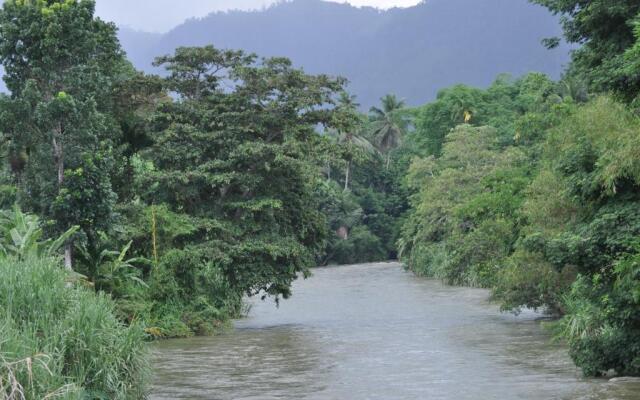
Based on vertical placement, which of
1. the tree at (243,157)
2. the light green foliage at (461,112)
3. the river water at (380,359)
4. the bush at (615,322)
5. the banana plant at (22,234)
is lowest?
the river water at (380,359)

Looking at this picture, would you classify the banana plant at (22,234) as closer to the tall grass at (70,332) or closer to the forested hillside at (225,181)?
the forested hillside at (225,181)

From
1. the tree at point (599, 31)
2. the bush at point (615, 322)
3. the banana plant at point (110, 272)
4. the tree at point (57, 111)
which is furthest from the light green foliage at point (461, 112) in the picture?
the bush at point (615, 322)

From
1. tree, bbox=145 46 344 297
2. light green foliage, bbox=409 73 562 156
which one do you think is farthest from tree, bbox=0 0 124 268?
light green foliage, bbox=409 73 562 156

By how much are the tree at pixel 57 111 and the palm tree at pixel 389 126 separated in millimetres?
70624

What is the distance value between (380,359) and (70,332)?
10342mm

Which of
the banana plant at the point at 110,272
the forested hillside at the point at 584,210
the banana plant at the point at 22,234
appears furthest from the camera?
the banana plant at the point at 110,272

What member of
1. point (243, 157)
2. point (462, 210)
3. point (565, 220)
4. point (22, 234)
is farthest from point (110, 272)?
point (462, 210)

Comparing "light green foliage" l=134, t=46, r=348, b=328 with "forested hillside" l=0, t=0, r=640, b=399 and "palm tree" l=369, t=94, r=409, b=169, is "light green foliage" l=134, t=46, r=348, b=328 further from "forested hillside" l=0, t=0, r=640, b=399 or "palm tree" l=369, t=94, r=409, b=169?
"palm tree" l=369, t=94, r=409, b=169

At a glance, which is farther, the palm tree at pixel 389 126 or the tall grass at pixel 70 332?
the palm tree at pixel 389 126

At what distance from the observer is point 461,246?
4131cm

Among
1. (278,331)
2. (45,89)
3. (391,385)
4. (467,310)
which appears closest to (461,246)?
(467,310)

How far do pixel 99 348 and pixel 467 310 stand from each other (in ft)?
78.9

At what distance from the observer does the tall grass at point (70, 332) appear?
34.5 ft

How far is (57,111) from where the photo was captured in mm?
22203
